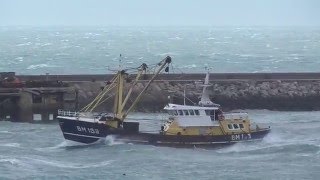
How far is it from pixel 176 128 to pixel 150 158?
14.4 ft

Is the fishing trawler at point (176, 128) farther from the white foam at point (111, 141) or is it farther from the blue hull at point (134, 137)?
the white foam at point (111, 141)

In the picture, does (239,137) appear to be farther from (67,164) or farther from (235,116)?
(67,164)

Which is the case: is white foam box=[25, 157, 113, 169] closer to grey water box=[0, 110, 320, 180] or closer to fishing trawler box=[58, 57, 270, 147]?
grey water box=[0, 110, 320, 180]

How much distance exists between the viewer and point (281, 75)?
8156 cm

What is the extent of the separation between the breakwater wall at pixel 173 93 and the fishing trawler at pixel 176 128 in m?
10.2

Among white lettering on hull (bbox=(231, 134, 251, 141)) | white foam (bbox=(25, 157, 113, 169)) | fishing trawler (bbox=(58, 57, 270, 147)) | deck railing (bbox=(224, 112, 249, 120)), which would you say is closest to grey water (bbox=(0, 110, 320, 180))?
white foam (bbox=(25, 157, 113, 169))

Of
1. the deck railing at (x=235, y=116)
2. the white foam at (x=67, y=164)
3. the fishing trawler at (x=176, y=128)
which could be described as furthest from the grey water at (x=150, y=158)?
the deck railing at (x=235, y=116)

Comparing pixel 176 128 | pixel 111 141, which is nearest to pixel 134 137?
pixel 111 141

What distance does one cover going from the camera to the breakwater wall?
6600cm

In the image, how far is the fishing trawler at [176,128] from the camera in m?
54.8

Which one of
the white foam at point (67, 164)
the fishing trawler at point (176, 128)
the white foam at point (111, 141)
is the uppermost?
the fishing trawler at point (176, 128)

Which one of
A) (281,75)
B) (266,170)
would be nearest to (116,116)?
(266,170)

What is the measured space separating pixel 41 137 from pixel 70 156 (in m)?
6.89

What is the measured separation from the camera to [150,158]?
51.1 metres
